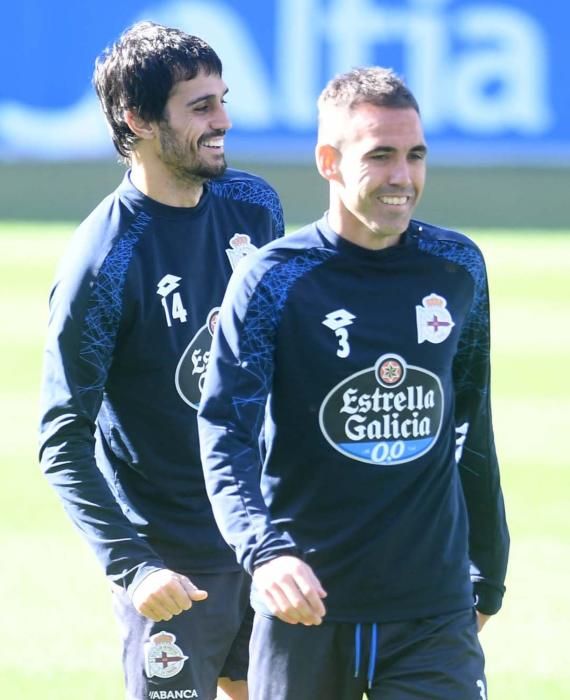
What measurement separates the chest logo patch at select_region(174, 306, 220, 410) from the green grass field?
1738mm

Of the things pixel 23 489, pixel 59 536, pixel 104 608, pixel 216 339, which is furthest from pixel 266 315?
pixel 23 489

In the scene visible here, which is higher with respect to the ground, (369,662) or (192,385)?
(192,385)

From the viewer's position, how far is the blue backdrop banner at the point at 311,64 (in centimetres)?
2327

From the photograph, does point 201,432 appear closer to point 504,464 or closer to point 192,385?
point 192,385

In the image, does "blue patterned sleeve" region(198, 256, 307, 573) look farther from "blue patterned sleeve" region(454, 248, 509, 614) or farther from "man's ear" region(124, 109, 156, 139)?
"man's ear" region(124, 109, 156, 139)

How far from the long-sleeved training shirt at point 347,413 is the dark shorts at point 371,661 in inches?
2.0

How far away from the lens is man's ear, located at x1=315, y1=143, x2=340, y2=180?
160 inches

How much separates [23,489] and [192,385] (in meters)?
4.64

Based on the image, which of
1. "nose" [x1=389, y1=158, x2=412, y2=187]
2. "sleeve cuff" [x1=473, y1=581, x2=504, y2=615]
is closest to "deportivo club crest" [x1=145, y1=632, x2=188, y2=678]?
"sleeve cuff" [x1=473, y1=581, x2=504, y2=615]

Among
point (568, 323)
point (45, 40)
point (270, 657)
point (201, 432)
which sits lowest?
point (270, 657)

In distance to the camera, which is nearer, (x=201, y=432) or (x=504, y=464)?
(x=201, y=432)

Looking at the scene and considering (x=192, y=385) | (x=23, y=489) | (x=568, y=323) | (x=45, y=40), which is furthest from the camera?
(x=45, y=40)

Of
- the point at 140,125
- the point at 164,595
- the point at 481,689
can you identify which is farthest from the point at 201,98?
the point at 481,689

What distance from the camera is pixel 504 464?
9609 mm
